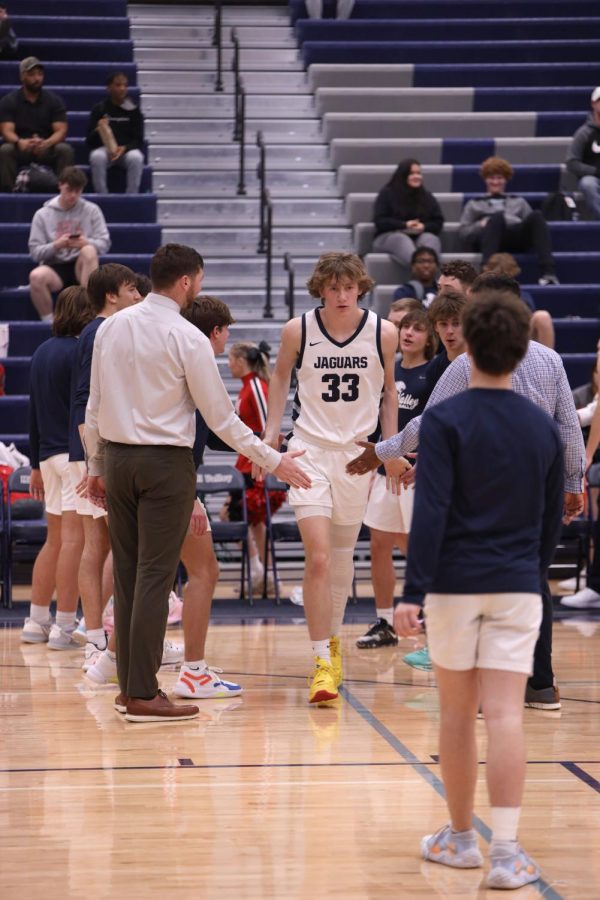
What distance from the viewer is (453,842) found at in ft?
12.2

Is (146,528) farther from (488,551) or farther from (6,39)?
(6,39)

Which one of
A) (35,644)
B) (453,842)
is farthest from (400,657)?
(453,842)

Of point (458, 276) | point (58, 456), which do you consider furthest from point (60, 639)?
point (458, 276)

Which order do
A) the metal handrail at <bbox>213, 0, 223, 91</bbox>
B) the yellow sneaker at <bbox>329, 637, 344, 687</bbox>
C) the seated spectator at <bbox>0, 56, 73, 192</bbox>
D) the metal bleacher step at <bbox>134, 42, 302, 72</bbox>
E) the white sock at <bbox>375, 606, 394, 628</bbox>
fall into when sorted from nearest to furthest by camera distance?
1. the yellow sneaker at <bbox>329, 637, 344, 687</bbox>
2. the white sock at <bbox>375, 606, 394, 628</bbox>
3. the seated spectator at <bbox>0, 56, 73, 192</bbox>
4. the metal handrail at <bbox>213, 0, 223, 91</bbox>
5. the metal bleacher step at <bbox>134, 42, 302, 72</bbox>

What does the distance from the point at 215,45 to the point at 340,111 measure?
5.15ft

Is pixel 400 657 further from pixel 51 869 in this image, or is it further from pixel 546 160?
pixel 546 160

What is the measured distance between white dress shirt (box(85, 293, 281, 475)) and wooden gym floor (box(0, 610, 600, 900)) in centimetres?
110

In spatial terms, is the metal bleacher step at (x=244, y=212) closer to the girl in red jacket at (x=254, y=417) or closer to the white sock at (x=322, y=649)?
the girl in red jacket at (x=254, y=417)

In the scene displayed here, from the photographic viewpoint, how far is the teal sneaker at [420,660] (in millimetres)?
6637

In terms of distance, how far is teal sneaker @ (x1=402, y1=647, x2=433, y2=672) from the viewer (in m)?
6.64

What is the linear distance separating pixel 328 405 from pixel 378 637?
1.84 meters

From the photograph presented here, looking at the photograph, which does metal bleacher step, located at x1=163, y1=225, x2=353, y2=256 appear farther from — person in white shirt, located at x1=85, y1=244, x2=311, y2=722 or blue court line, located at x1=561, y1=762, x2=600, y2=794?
blue court line, located at x1=561, y1=762, x2=600, y2=794

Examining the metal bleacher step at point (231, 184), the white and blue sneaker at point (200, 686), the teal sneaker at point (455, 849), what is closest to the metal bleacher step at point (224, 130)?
the metal bleacher step at point (231, 184)

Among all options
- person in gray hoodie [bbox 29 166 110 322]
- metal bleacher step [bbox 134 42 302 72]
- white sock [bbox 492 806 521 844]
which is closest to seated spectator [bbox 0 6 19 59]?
metal bleacher step [bbox 134 42 302 72]
